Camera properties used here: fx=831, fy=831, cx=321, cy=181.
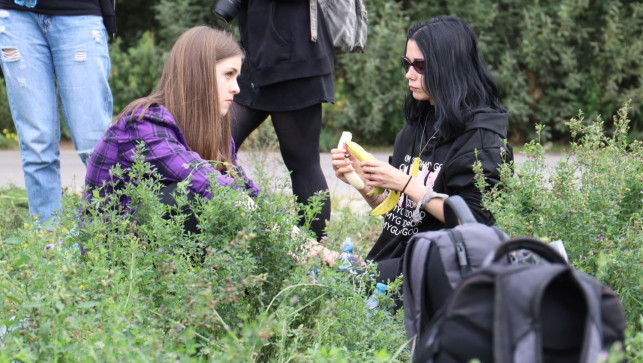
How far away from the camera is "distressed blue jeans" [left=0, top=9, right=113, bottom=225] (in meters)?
4.00

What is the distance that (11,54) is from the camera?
399 cm

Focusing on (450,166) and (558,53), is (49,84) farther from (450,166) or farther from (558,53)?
(558,53)

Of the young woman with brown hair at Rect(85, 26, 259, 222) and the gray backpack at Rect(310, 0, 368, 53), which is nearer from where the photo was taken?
the young woman with brown hair at Rect(85, 26, 259, 222)

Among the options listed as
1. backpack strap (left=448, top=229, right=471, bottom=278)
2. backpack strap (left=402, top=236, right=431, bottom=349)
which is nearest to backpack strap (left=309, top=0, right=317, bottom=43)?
backpack strap (left=402, top=236, right=431, bottom=349)

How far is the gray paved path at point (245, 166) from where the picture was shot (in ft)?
20.9

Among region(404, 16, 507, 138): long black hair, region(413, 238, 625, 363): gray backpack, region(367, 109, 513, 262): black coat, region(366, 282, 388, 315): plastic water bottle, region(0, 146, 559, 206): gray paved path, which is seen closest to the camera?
region(413, 238, 625, 363): gray backpack

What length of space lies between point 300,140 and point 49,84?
127 cm

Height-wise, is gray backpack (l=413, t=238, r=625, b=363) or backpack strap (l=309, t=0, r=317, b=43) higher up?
backpack strap (l=309, t=0, r=317, b=43)

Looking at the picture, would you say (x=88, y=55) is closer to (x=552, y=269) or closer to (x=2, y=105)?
(x=552, y=269)

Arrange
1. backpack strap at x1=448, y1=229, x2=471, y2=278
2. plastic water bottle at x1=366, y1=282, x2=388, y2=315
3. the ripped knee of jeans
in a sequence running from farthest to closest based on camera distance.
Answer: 1. the ripped knee of jeans
2. plastic water bottle at x1=366, y1=282, x2=388, y2=315
3. backpack strap at x1=448, y1=229, x2=471, y2=278

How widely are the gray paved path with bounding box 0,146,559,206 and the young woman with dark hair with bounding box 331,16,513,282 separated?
2143 millimetres

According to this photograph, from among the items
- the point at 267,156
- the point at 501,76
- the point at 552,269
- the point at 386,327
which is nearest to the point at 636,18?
the point at 501,76

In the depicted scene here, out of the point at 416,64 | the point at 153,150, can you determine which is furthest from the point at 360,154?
the point at 153,150

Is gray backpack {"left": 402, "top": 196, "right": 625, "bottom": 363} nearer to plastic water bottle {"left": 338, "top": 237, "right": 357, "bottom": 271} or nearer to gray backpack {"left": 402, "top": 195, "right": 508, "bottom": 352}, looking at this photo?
gray backpack {"left": 402, "top": 195, "right": 508, "bottom": 352}
